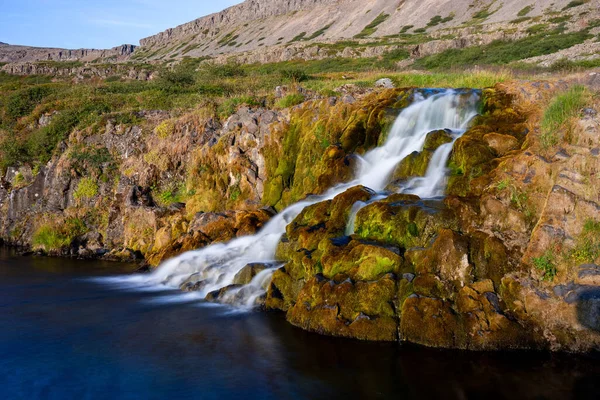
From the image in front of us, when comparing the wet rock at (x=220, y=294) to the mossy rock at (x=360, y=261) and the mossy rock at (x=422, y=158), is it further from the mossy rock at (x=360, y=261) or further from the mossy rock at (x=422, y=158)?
the mossy rock at (x=422, y=158)

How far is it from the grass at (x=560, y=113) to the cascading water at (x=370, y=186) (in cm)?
216

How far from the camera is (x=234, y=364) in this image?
791 centimetres

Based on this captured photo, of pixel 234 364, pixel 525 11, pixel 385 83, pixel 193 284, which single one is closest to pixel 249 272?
pixel 193 284

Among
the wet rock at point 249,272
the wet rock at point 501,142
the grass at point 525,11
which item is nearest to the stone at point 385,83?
the wet rock at point 501,142

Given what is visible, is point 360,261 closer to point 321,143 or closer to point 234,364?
point 234,364

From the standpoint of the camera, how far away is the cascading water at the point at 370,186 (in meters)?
11.6

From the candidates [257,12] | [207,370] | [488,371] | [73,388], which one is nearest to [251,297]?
[207,370]

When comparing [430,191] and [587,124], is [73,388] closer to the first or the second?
[430,191]

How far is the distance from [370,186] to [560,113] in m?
4.69

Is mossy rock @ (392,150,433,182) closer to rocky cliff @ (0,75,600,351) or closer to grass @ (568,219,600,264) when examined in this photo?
rocky cliff @ (0,75,600,351)

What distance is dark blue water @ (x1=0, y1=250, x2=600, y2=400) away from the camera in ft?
22.8

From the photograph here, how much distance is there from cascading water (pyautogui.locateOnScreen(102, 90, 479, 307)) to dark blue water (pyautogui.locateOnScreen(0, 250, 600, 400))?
6.13ft

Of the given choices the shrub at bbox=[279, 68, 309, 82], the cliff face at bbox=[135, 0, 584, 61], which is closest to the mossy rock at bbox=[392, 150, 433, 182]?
the shrub at bbox=[279, 68, 309, 82]

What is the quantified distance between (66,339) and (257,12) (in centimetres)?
13950
